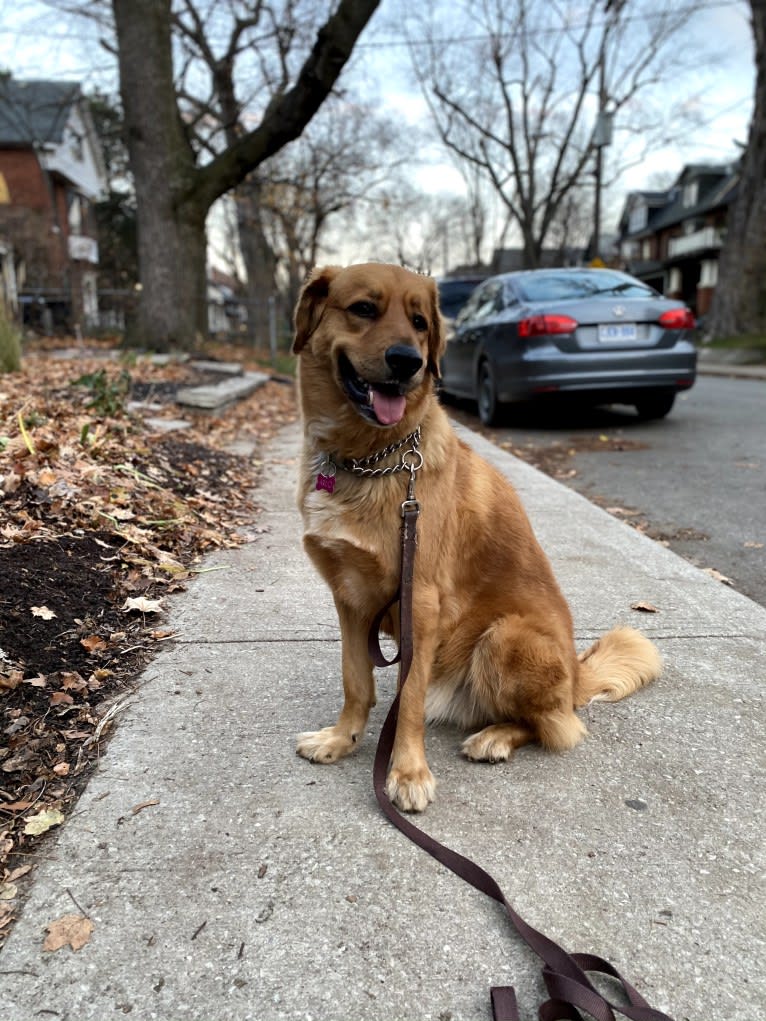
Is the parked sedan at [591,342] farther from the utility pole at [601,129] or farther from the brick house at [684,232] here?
the brick house at [684,232]

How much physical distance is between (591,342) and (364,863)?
7358mm

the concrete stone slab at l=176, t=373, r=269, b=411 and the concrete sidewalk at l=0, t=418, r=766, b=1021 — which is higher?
the concrete stone slab at l=176, t=373, r=269, b=411

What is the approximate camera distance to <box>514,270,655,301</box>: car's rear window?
28.4 feet

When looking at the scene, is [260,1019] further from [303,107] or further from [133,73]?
[133,73]

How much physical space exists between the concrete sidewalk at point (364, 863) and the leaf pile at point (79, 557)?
0.42 ft

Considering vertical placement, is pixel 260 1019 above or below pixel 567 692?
below

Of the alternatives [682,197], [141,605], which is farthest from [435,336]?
[682,197]

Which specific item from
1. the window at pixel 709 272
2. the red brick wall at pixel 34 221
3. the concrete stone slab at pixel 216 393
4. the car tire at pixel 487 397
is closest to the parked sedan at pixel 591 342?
the car tire at pixel 487 397

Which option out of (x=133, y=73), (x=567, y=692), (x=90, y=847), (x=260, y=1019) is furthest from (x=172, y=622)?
(x=133, y=73)

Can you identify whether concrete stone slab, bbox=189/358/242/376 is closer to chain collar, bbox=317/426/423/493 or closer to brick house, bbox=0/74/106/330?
chain collar, bbox=317/426/423/493

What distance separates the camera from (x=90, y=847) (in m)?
1.85

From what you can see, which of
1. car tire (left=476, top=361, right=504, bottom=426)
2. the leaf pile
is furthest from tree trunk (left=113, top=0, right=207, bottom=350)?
the leaf pile

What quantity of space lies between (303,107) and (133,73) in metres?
Result: 2.79

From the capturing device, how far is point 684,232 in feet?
176
